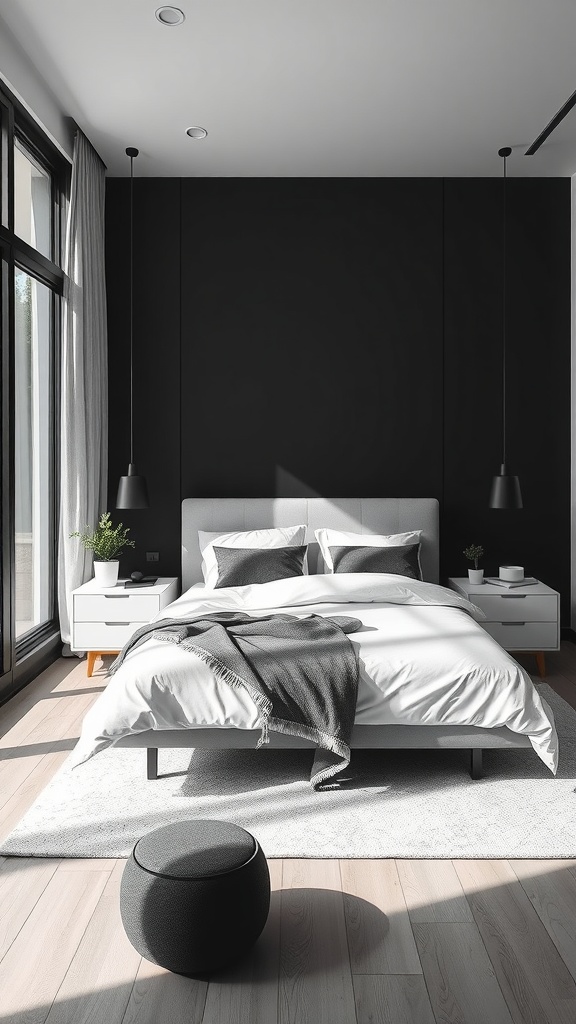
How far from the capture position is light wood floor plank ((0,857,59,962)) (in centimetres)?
213

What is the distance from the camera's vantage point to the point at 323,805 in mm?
2914

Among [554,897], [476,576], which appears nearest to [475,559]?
[476,576]

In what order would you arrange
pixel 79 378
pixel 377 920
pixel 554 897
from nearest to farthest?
pixel 377 920, pixel 554 897, pixel 79 378

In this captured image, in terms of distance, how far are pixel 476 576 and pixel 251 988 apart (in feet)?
11.2

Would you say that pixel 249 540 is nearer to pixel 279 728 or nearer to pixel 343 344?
pixel 343 344

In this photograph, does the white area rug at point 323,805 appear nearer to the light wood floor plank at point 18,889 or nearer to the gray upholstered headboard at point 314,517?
the light wood floor plank at point 18,889

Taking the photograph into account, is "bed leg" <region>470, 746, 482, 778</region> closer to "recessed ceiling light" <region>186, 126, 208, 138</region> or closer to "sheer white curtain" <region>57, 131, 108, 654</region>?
"sheer white curtain" <region>57, 131, 108, 654</region>

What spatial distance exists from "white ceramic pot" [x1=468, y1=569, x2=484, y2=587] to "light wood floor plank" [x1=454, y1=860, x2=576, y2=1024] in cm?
262

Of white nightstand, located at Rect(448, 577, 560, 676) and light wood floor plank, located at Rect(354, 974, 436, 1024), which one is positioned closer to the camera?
light wood floor plank, located at Rect(354, 974, 436, 1024)

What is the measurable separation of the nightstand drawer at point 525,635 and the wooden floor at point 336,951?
2300mm

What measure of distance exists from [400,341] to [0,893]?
13.7ft

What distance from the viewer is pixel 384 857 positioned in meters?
2.53

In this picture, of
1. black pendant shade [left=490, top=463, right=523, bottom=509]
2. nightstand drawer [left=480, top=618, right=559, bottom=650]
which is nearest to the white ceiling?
black pendant shade [left=490, top=463, right=523, bottom=509]

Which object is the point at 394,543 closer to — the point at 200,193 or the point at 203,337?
the point at 203,337
